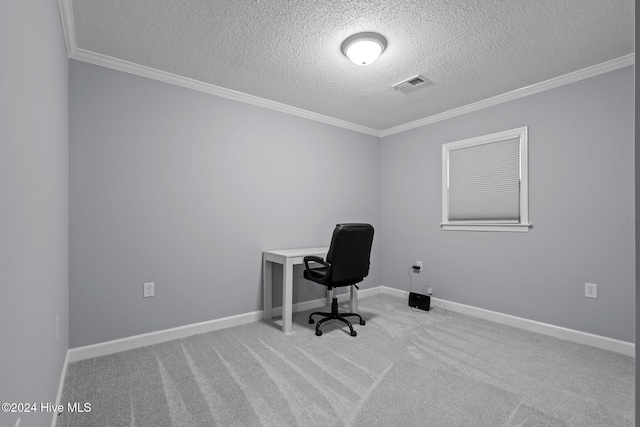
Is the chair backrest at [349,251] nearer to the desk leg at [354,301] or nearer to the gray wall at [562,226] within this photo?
the desk leg at [354,301]

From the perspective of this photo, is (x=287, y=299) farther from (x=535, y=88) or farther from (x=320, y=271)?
(x=535, y=88)

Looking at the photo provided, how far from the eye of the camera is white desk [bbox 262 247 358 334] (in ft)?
9.73

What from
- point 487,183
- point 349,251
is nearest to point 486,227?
point 487,183

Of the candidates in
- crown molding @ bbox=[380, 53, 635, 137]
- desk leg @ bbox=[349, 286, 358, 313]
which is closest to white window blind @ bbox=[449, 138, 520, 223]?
crown molding @ bbox=[380, 53, 635, 137]

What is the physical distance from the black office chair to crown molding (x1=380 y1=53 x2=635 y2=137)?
1946 mm

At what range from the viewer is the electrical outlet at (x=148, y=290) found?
8.73 feet

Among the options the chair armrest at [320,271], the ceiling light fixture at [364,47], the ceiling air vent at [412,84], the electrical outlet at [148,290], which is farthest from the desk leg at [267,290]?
the ceiling air vent at [412,84]

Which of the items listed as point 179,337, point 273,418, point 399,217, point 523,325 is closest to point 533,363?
point 523,325

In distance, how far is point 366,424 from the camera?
5.36 ft

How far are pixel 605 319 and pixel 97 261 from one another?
171 inches

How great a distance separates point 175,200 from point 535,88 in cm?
372

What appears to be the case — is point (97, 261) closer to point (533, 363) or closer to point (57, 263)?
point (57, 263)

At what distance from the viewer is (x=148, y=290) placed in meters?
2.68

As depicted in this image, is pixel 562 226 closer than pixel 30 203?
No
